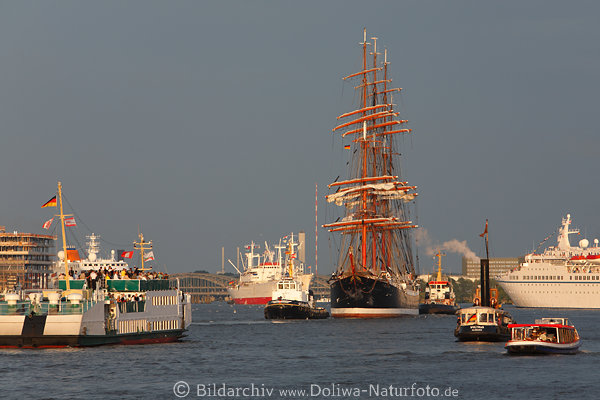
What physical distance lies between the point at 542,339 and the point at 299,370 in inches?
804

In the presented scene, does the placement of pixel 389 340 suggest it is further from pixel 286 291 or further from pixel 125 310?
pixel 286 291

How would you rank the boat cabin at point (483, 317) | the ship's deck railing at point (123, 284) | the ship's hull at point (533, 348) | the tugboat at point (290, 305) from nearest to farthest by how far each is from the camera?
the ship's hull at point (533, 348), the ship's deck railing at point (123, 284), the boat cabin at point (483, 317), the tugboat at point (290, 305)

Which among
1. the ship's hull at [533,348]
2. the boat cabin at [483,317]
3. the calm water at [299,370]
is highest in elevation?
the boat cabin at [483,317]

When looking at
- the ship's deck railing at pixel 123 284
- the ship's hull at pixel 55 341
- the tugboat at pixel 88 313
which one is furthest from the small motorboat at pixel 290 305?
the ship's hull at pixel 55 341

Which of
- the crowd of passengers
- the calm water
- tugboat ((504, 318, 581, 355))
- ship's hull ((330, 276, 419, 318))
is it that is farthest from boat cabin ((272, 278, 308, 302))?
tugboat ((504, 318, 581, 355))

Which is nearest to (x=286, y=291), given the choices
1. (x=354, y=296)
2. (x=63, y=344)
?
(x=354, y=296)

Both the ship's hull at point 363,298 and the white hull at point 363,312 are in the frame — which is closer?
the white hull at point 363,312

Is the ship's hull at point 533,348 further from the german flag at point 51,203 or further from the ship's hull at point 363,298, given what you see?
the ship's hull at point 363,298

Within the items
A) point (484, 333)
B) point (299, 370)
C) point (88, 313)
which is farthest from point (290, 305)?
point (299, 370)

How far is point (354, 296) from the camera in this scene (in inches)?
5935

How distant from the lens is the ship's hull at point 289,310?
494ft

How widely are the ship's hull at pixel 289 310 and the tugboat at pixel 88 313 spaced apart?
64374 mm

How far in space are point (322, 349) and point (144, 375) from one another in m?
27.1

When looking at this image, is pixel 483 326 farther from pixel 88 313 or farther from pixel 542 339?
pixel 88 313
